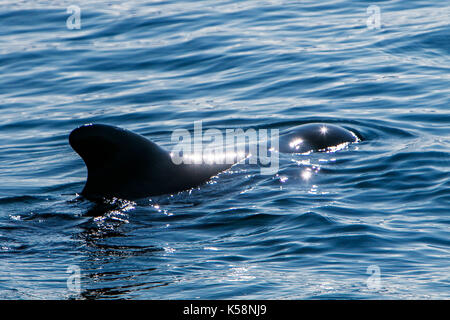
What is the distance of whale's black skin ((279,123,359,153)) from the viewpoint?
40.8 ft

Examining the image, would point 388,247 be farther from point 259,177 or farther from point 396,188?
point 259,177

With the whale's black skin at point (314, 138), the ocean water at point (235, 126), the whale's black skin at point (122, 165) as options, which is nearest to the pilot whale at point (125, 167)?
the whale's black skin at point (122, 165)

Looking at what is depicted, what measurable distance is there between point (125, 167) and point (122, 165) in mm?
52

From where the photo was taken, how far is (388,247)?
28.0 feet

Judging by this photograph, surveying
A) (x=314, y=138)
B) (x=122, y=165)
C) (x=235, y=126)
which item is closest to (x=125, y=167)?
(x=122, y=165)

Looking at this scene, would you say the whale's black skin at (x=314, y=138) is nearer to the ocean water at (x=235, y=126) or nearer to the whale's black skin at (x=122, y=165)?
the ocean water at (x=235, y=126)

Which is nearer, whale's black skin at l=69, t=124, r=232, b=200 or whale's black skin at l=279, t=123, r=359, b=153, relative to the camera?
whale's black skin at l=69, t=124, r=232, b=200

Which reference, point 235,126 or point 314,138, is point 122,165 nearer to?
point 314,138

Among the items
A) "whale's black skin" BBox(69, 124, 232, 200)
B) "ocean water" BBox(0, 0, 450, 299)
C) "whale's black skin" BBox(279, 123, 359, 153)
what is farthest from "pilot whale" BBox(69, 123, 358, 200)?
"whale's black skin" BBox(279, 123, 359, 153)

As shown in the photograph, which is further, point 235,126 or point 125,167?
point 235,126

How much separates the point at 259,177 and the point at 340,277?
12.0 feet

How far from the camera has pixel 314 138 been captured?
1259 centimetres

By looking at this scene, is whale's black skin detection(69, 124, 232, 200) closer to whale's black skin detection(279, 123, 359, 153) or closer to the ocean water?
the ocean water

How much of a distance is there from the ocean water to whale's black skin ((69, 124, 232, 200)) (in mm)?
217
